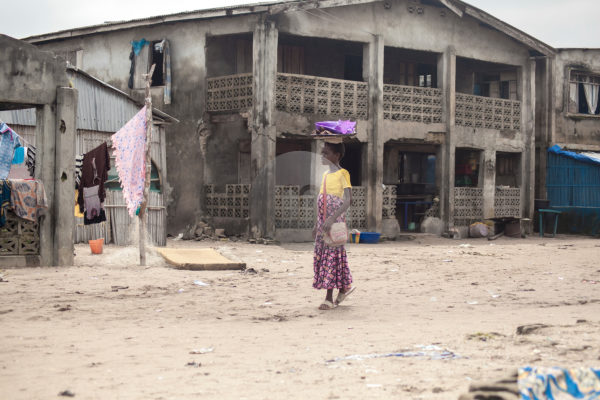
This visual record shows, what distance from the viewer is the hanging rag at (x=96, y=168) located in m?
12.0

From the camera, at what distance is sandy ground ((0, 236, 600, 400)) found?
14.4 feet

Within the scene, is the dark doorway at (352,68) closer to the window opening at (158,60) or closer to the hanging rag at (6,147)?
the window opening at (158,60)

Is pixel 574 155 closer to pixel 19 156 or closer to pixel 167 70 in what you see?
pixel 167 70

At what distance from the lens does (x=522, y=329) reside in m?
5.82

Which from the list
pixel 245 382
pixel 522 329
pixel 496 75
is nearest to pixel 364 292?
pixel 522 329

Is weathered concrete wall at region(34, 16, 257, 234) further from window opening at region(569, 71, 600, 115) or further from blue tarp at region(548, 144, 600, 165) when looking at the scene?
window opening at region(569, 71, 600, 115)

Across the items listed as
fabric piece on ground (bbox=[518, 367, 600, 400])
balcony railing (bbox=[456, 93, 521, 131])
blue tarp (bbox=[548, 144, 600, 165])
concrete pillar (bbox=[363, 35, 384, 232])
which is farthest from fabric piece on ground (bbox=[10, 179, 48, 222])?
blue tarp (bbox=[548, 144, 600, 165])

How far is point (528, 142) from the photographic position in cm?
2247

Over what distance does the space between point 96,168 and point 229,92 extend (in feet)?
21.5

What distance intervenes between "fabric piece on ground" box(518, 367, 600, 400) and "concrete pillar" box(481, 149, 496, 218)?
60.5ft

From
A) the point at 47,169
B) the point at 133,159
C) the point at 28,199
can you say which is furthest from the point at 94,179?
the point at 28,199

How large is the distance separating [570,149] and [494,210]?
13.2 feet

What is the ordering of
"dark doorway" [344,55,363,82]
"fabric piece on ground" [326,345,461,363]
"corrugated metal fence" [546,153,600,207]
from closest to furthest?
"fabric piece on ground" [326,345,461,363], "dark doorway" [344,55,363,82], "corrugated metal fence" [546,153,600,207]

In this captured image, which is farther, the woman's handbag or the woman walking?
the woman walking
